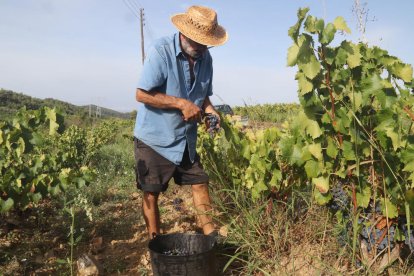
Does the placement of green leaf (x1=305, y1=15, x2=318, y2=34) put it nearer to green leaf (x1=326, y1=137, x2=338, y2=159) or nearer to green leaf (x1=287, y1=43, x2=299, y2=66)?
green leaf (x1=287, y1=43, x2=299, y2=66)

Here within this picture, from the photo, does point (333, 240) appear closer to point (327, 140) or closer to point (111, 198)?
point (327, 140)

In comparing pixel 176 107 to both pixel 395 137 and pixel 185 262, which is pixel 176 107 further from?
pixel 395 137

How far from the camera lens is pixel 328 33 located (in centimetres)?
190

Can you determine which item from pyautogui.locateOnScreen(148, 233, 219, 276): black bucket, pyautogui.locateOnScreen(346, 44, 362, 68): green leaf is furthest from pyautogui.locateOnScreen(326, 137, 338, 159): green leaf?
pyautogui.locateOnScreen(148, 233, 219, 276): black bucket

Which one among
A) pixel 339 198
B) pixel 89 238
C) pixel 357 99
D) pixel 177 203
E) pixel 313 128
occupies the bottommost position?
pixel 89 238

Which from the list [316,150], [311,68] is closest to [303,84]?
[311,68]

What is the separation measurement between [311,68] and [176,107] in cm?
116

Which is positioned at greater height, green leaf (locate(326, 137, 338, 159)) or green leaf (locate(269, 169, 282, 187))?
green leaf (locate(326, 137, 338, 159))

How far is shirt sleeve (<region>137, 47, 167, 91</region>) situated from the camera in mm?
2838

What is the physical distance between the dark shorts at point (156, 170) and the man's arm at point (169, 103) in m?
0.39

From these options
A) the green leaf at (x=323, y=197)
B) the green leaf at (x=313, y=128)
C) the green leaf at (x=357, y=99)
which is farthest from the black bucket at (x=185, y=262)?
the green leaf at (x=357, y=99)

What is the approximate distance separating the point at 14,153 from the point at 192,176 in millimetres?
1464

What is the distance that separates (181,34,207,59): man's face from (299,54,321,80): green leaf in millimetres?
1193

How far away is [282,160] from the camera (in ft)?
9.48
